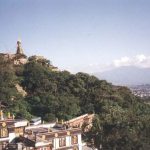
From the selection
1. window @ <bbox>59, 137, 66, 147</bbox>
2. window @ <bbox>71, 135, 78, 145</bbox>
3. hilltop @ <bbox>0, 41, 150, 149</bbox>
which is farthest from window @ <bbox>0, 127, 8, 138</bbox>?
hilltop @ <bbox>0, 41, 150, 149</bbox>

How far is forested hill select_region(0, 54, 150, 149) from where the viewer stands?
49500 mm

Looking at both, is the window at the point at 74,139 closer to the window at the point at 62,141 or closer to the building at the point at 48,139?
the building at the point at 48,139

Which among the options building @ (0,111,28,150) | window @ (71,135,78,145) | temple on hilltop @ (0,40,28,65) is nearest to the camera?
building @ (0,111,28,150)

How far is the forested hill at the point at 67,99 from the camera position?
4950cm

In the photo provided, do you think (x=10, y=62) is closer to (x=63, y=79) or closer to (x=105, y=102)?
(x=63, y=79)

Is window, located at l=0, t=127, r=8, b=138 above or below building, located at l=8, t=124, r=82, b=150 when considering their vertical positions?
above

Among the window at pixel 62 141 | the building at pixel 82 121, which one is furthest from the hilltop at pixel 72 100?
the window at pixel 62 141

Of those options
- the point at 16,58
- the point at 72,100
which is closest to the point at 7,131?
the point at 72,100

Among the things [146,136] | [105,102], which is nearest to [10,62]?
[105,102]

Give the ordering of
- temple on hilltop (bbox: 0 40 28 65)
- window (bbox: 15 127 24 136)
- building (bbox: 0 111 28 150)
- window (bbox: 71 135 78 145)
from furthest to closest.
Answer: temple on hilltop (bbox: 0 40 28 65), window (bbox: 71 135 78 145), window (bbox: 15 127 24 136), building (bbox: 0 111 28 150)

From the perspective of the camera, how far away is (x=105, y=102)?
2800 inches

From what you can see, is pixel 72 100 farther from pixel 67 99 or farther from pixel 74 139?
pixel 74 139

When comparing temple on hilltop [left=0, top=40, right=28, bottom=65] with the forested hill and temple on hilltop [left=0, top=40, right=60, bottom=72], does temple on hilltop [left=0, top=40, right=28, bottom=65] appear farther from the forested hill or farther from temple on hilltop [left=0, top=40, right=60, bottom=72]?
the forested hill

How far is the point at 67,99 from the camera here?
2638 inches
